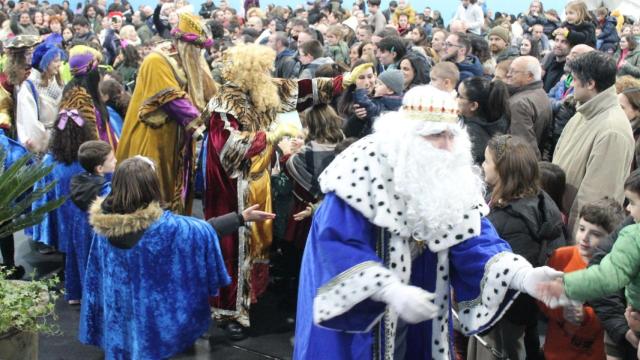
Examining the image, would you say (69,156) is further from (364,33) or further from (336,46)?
(364,33)

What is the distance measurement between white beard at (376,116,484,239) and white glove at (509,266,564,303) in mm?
320

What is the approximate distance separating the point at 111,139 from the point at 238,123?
69.0 inches

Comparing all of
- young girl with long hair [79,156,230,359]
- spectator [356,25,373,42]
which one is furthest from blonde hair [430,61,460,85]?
spectator [356,25,373,42]

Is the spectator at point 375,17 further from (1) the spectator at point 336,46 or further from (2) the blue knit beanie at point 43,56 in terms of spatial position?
(2) the blue knit beanie at point 43,56

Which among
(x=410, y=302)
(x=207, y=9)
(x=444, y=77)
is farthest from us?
(x=207, y=9)

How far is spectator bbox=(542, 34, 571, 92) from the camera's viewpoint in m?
8.05

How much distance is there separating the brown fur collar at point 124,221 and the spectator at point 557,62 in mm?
5337

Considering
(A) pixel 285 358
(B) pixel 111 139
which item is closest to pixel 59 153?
(B) pixel 111 139

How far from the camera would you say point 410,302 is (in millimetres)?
2764

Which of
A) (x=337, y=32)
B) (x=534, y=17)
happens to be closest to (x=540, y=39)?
(x=337, y=32)

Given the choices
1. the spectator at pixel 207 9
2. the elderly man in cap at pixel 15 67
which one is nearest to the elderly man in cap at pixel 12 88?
the elderly man in cap at pixel 15 67

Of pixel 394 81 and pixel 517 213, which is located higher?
pixel 394 81

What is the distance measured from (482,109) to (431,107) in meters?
2.53

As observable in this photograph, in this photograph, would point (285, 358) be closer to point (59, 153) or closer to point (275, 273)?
point (275, 273)
